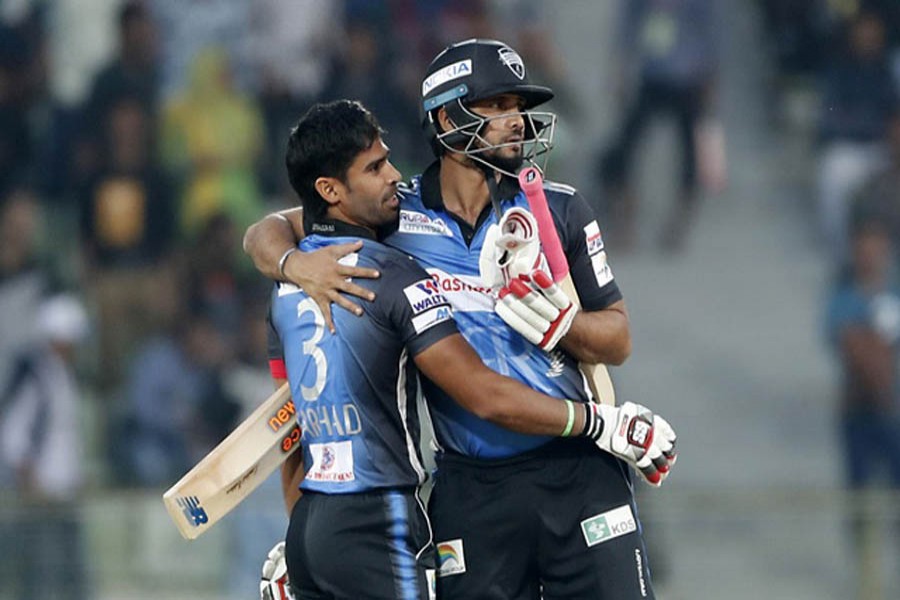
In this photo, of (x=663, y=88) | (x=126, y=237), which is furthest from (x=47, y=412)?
(x=663, y=88)

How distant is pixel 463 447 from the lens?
15.0 ft

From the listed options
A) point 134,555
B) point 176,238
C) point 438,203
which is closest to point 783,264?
point 176,238

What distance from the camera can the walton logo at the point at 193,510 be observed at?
462 cm

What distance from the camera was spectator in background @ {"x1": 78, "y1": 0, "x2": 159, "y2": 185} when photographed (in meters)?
10.7

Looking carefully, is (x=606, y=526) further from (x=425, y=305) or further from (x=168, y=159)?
(x=168, y=159)

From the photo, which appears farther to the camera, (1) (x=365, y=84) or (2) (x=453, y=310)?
(1) (x=365, y=84)

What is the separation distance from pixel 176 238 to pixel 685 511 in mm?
3931

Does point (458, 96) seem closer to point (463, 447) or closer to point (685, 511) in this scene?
point (463, 447)

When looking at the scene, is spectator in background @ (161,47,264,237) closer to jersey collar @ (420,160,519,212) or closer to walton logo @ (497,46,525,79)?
jersey collar @ (420,160,519,212)

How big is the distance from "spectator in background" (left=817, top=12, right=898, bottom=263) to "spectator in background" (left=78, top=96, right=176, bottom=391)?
408 centimetres

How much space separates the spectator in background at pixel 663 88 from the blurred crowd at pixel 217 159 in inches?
0.6

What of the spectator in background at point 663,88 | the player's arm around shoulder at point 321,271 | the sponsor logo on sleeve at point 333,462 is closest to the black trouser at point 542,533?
the sponsor logo on sleeve at point 333,462

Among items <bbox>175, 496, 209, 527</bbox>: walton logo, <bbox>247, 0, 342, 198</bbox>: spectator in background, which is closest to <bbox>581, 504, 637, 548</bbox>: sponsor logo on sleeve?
<bbox>175, 496, 209, 527</bbox>: walton logo

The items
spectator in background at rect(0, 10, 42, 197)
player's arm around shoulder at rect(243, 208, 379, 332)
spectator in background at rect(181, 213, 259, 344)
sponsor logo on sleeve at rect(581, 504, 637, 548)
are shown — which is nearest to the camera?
player's arm around shoulder at rect(243, 208, 379, 332)
